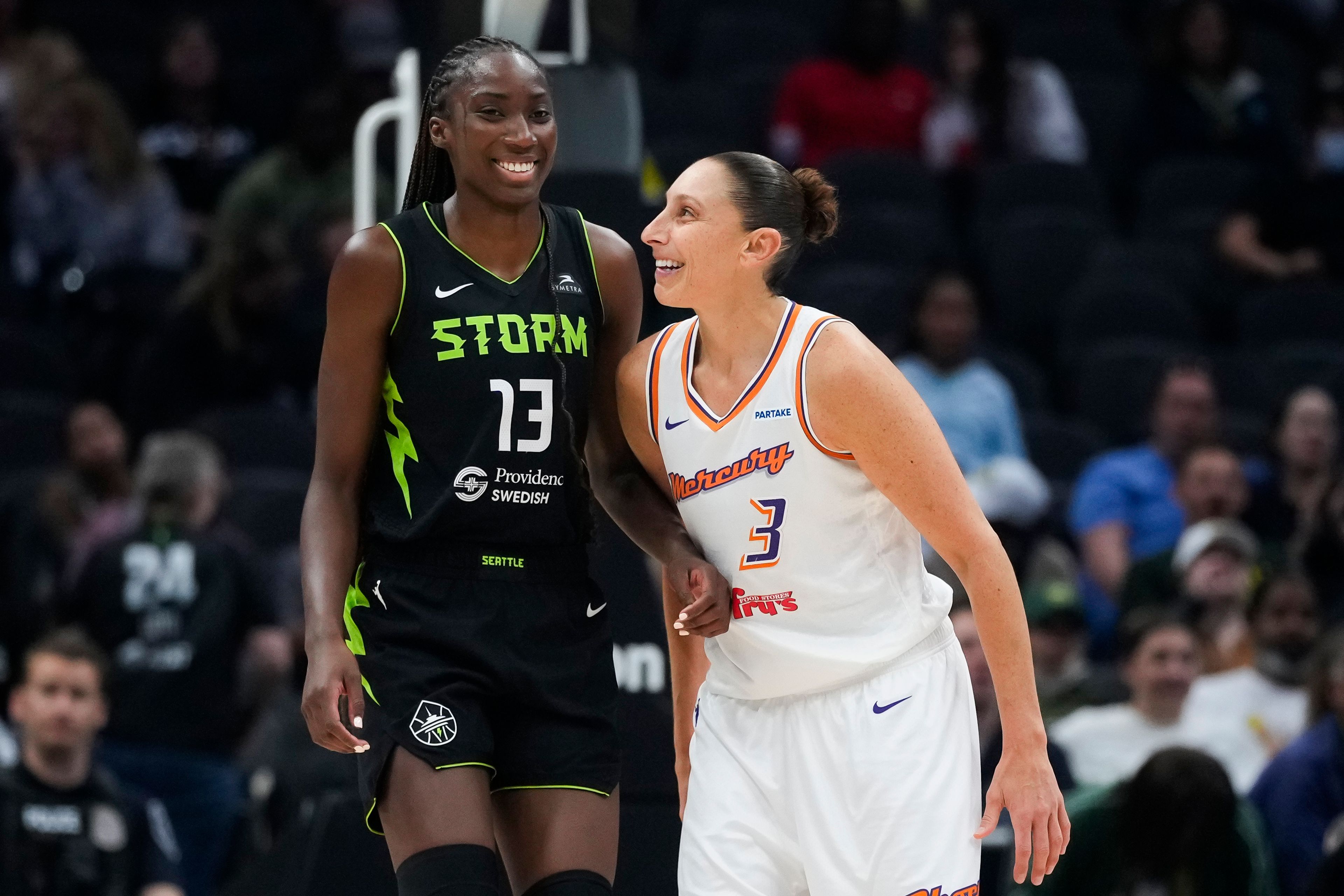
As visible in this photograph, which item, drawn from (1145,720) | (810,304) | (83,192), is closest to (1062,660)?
(1145,720)

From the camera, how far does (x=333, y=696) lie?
3.08 metres

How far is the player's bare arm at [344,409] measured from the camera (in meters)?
3.20

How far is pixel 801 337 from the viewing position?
10.8ft

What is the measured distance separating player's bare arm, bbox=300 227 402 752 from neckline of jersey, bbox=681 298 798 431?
51 cm

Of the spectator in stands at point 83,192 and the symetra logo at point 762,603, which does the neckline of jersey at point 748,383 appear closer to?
the symetra logo at point 762,603

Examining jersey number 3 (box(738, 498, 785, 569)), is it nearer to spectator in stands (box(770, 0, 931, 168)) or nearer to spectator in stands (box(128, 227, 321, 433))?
spectator in stands (box(128, 227, 321, 433))

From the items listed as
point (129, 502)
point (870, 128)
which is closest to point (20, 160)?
point (129, 502)

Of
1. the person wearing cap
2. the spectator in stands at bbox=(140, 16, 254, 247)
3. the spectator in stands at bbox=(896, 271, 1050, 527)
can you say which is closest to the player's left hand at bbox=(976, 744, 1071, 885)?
the person wearing cap

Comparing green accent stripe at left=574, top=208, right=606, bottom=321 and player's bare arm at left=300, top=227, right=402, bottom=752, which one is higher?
green accent stripe at left=574, top=208, right=606, bottom=321

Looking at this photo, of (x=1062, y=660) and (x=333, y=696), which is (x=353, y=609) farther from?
(x=1062, y=660)

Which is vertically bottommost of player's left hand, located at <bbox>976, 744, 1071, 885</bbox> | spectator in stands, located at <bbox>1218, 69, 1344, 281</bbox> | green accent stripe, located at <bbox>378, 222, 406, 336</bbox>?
player's left hand, located at <bbox>976, 744, 1071, 885</bbox>

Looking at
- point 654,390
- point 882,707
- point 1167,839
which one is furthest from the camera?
point 1167,839

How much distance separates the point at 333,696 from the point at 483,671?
25 centimetres

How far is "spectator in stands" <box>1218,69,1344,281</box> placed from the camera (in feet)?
30.4
